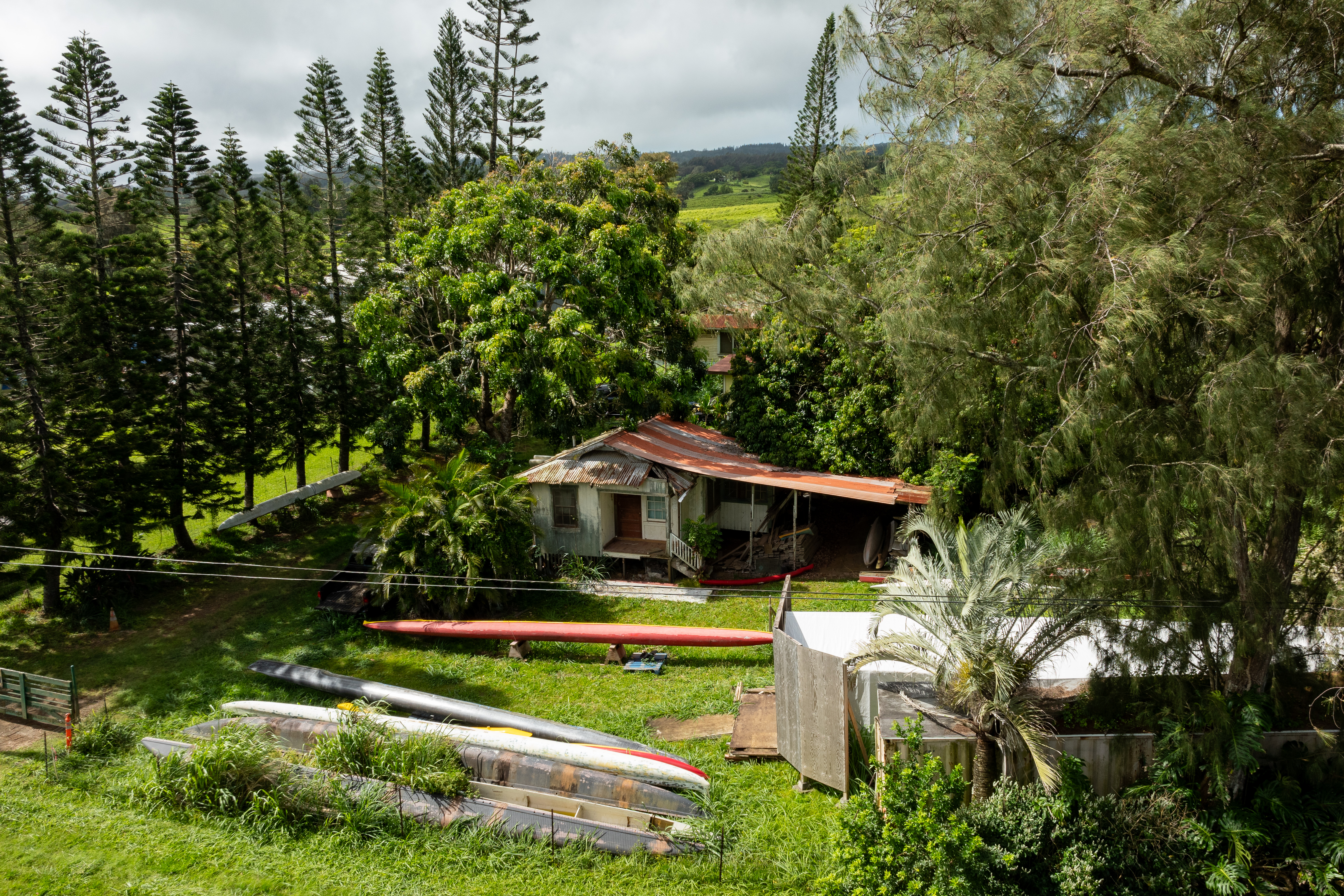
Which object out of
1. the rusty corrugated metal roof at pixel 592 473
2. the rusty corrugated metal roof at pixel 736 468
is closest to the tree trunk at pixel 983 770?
the rusty corrugated metal roof at pixel 736 468

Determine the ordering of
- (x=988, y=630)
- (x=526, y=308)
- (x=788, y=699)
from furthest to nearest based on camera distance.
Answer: (x=526, y=308) < (x=788, y=699) < (x=988, y=630)

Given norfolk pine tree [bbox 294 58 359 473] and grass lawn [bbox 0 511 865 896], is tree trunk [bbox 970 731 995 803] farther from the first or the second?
norfolk pine tree [bbox 294 58 359 473]

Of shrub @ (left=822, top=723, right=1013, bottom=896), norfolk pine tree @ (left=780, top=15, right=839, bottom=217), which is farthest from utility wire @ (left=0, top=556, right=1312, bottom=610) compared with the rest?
norfolk pine tree @ (left=780, top=15, right=839, bottom=217)

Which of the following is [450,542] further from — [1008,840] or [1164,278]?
[1164,278]

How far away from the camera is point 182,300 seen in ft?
65.4

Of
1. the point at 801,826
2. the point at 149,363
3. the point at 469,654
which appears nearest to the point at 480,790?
the point at 801,826

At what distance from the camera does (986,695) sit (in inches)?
375

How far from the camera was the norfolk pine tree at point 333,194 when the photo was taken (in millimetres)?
24000

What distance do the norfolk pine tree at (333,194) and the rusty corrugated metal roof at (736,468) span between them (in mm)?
9884

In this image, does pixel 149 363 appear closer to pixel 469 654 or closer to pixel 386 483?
pixel 386 483

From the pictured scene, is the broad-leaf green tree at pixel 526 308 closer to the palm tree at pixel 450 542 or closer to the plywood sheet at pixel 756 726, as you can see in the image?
the palm tree at pixel 450 542

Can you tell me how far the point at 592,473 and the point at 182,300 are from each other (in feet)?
37.1

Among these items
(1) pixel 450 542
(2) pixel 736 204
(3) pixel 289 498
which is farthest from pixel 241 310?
(2) pixel 736 204

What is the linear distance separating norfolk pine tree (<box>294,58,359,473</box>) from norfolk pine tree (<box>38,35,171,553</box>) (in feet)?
17.9
